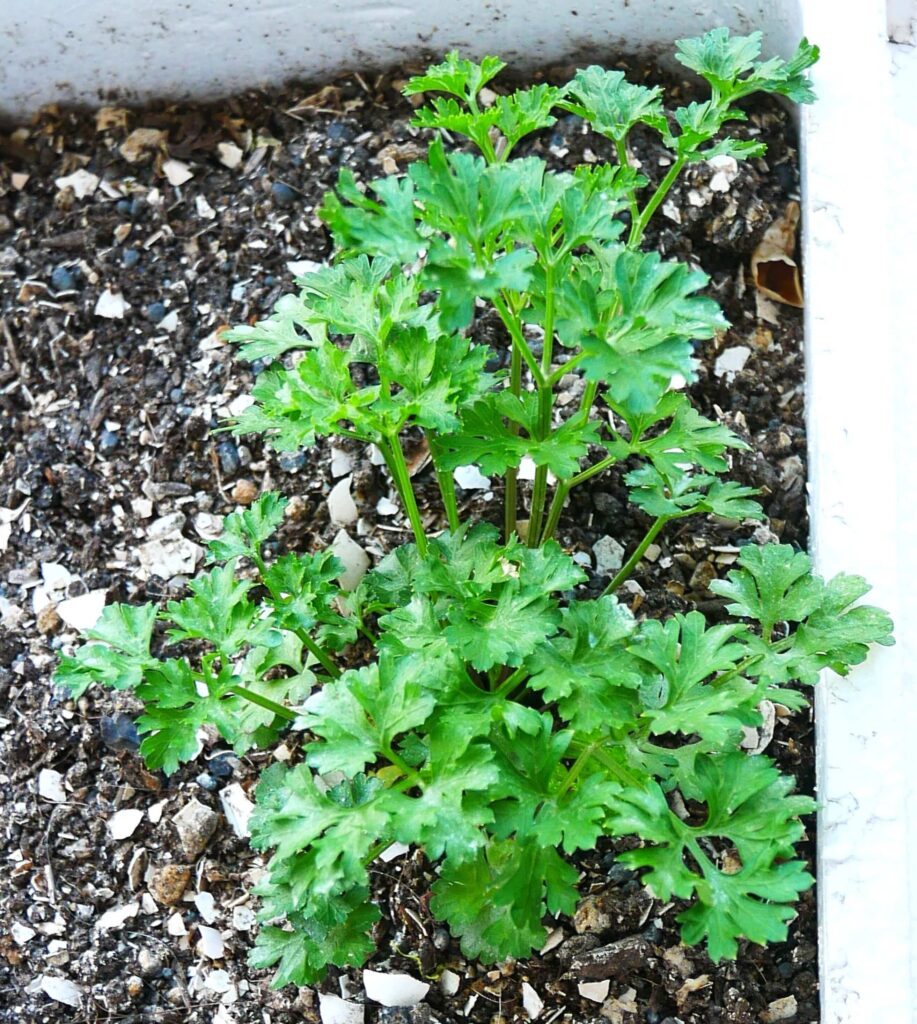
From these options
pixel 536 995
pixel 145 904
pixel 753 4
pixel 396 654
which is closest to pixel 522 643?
pixel 396 654

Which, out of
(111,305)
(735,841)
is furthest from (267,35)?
(735,841)

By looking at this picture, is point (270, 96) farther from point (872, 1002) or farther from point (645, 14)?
point (872, 1002)

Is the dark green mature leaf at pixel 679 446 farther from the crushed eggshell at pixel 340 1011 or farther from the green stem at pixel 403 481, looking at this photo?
the crushed eggshell at pixel 340 1011

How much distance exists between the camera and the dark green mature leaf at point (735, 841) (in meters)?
1.08

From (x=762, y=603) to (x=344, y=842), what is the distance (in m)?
0.52

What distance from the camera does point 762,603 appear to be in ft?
4.32

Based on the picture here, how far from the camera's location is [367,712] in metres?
1.15

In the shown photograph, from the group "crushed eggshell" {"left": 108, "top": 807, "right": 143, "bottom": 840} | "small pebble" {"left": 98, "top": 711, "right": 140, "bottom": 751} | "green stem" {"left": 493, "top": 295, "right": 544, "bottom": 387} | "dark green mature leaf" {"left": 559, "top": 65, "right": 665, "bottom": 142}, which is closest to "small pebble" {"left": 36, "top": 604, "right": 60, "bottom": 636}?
"small pebble" {"left": 98, "top": 711, "right": 140, "bottom": 751}

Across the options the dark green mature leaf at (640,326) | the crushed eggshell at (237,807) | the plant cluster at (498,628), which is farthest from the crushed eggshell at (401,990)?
A: the dark green mature leaf at (640,326)

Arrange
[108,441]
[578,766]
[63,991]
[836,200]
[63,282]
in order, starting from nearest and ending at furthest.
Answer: [578,766] < [63,991] < [836,200] < [108,441] < [63,282]

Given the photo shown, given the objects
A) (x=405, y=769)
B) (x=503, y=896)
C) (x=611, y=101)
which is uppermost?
(x=611, y=101)

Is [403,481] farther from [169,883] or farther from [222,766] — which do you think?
[169,883]

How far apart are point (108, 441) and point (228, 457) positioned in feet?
0.58

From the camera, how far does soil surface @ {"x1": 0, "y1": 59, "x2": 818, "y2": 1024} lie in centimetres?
137
